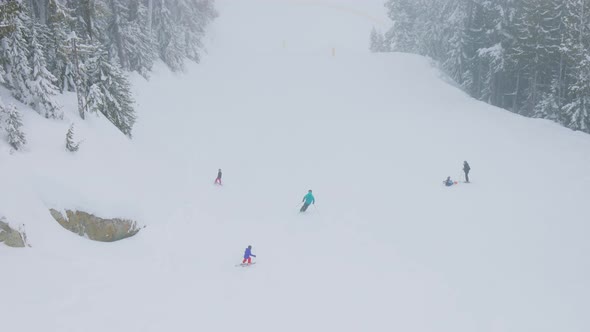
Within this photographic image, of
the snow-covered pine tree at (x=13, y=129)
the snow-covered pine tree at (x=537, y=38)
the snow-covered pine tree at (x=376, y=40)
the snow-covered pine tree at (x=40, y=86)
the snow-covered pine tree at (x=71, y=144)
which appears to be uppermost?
the snow-covered pine tree at (x=376, y=40)

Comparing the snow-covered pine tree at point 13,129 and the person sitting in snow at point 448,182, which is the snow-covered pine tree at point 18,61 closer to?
the snow-covered pine tree at point 13,129

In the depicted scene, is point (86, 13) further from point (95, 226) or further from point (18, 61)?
point (95, 226)

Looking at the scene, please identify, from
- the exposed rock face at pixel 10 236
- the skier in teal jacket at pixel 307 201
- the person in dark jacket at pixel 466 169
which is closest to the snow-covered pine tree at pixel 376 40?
the person in dark jacket at pixel 466 169

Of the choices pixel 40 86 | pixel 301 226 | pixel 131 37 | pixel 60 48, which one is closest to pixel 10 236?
pixel 40 86

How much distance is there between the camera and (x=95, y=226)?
13516 mm

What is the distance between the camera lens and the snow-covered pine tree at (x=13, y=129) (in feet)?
42.0

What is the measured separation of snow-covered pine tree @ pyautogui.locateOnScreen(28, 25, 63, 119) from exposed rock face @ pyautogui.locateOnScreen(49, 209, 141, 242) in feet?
17.2

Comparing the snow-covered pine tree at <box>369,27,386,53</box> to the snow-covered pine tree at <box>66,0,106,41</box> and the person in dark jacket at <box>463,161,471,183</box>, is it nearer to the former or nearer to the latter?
the person in dark jacket at <box>463,161,471,183</box>

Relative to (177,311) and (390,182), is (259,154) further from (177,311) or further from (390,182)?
(177,311)

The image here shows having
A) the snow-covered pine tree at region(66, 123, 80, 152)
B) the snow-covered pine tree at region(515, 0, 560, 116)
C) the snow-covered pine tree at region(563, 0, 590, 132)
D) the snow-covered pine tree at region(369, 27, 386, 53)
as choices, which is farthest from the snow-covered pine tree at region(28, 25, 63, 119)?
the snow-covered pine tree at region(369, 27, 386, 53)

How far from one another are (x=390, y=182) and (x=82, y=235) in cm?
1617

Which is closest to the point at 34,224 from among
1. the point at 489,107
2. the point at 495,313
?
the point at 495,313

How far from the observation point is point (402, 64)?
189 ft

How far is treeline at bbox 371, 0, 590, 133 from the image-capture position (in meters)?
32.3
